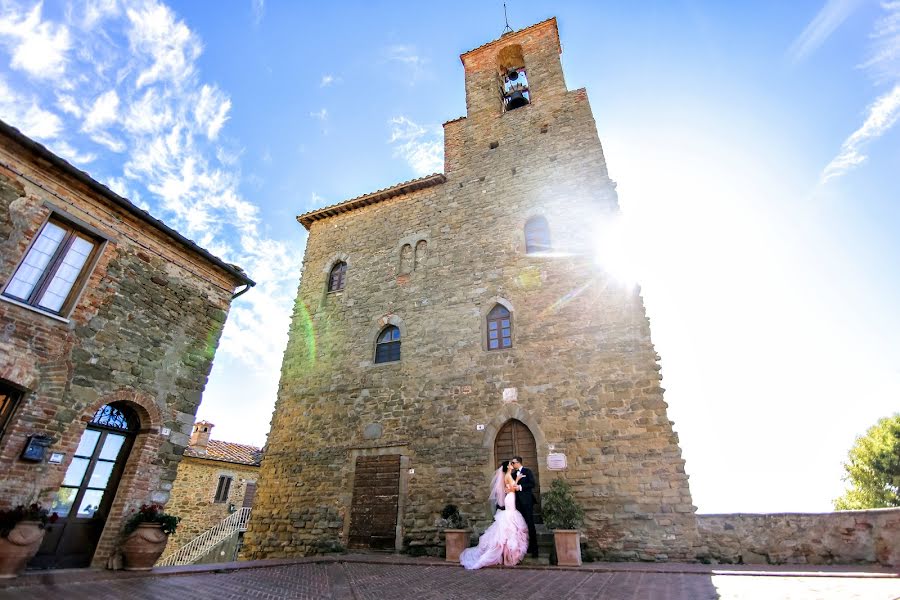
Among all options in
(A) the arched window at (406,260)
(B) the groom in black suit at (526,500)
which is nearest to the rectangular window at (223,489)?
(A) the arched window at (406,260)

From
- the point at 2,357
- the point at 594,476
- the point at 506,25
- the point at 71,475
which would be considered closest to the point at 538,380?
the point at 594,476

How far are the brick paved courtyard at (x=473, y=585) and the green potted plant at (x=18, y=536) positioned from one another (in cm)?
27

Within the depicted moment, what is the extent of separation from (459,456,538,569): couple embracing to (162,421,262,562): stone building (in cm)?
1323

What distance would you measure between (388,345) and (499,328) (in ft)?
10.8

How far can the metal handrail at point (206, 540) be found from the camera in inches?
623

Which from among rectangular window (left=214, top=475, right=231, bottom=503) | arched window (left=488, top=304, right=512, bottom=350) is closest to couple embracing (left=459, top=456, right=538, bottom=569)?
arched window (left=488, top=304, right=512, bottom=350)

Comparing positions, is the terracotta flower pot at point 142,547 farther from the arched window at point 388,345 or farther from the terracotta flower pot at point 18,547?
the arched window at point 388,345

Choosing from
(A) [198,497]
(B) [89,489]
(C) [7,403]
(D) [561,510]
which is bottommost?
(D) [561,510]

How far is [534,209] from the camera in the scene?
1221cm

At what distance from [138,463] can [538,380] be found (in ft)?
25.1

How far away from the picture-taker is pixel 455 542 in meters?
8.20

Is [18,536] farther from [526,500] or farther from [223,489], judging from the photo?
[223,489]

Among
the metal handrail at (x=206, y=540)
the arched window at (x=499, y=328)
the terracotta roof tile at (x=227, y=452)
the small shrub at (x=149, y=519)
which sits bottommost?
the metal handrail at (x=206, y=540)

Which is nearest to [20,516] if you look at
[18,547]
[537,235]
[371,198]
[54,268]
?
[18,547]
